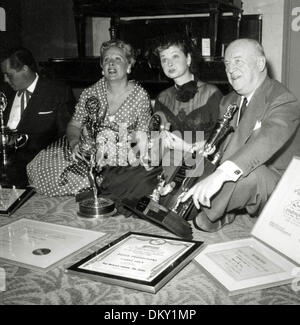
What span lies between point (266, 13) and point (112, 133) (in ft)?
6.93

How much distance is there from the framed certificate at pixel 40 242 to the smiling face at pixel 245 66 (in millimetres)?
1083

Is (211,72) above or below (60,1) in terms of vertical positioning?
below

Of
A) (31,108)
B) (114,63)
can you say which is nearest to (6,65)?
(31,108)

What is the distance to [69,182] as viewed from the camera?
8.95 feet

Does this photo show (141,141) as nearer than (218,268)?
No

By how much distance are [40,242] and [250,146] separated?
1.02m

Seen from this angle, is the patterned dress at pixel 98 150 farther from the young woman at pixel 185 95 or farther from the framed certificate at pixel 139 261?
the framed certificate at pixel 139 261

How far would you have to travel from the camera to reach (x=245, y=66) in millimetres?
2068

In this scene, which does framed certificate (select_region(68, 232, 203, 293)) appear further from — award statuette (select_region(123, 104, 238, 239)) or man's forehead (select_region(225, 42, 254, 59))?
man's forehead (select_region(225, 42, 254, 59))

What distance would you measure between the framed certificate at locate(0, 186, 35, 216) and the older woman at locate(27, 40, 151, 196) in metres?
0.22

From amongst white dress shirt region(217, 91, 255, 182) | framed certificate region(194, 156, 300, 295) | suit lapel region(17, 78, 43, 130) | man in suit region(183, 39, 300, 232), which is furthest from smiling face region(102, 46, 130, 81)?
framed certificate region(194, 156, 300, 295)

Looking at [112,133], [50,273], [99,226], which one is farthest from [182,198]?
[112,133]

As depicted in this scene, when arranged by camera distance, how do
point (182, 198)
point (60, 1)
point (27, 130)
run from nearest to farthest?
point (182, 198)
point (27, 130)
point (60, 1)
